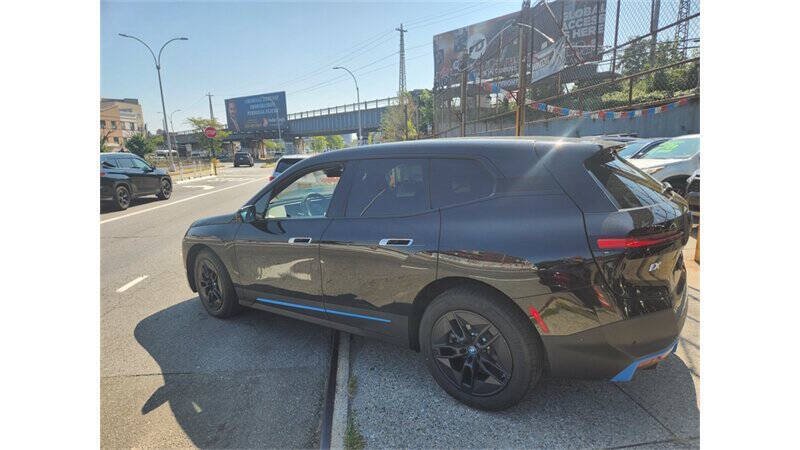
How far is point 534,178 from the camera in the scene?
2365 mm

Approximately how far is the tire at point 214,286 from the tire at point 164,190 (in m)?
12.3

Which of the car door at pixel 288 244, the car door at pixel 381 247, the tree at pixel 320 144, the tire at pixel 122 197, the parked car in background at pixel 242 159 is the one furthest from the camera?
the tree at pixel 320 144

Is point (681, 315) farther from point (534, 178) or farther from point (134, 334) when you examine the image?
point (134, 334)

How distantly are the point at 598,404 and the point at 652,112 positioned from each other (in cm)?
1080

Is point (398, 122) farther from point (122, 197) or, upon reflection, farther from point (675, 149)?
point (675, 149)

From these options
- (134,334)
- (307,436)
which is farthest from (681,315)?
(134,334)

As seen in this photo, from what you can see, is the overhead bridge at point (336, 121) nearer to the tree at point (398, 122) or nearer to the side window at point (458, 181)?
the tree at point (398, 122)

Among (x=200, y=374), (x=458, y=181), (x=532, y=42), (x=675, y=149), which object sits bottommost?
(x=200, y=374)

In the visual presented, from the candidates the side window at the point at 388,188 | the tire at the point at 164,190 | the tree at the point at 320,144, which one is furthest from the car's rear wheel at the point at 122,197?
the tree at the point at 320,144

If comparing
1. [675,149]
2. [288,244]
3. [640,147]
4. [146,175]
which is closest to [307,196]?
[288,244]

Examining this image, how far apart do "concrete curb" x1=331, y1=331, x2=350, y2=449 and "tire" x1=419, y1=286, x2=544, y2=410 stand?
60 cm

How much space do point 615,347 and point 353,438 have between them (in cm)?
149

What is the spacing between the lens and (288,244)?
10.8 ft

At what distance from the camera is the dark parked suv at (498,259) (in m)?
2.15
